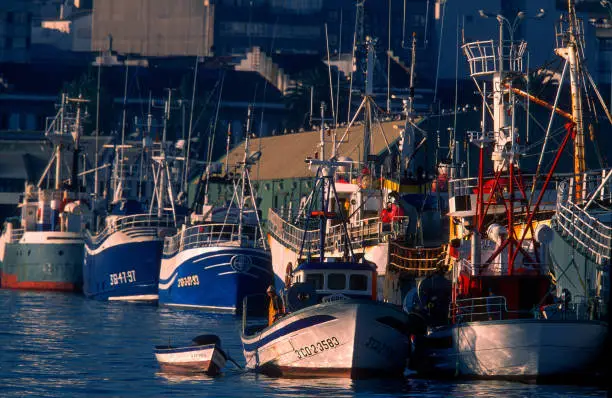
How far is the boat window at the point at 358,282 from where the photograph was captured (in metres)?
45.9

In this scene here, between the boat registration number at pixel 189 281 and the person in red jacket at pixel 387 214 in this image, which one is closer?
the person in red jacket at pixel 387 214

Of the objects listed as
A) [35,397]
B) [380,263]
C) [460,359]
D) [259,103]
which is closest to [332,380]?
[460,359]

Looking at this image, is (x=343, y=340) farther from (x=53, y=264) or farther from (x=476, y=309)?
(x=53, y=264)

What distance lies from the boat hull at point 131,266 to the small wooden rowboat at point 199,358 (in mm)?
39435

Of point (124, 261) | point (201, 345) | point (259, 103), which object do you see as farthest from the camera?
point (259, 103)

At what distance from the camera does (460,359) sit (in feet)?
138

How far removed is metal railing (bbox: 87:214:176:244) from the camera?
85.6 metres

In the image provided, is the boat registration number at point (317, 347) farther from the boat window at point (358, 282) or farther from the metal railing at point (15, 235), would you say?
the metal railing at point (15, 235)

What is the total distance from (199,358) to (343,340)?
17.1 feet

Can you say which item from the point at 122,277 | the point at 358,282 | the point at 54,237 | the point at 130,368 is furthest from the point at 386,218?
the point at 54,237

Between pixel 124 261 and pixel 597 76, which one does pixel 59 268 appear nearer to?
pixel 124 261

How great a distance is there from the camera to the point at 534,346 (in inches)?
1587

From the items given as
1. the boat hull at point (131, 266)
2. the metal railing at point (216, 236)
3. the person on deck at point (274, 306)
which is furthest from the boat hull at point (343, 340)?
the boat hull at point (131, 266)

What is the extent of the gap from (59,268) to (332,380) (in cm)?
5977
